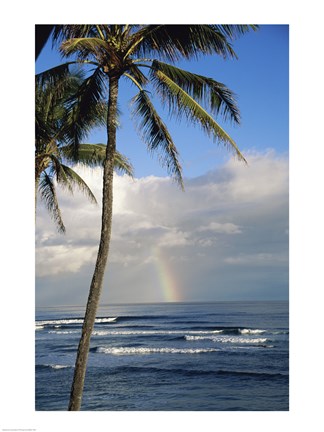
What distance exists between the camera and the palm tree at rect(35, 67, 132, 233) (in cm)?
624

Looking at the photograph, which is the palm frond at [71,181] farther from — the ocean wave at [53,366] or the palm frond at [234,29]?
the ocean wave at [53,366]

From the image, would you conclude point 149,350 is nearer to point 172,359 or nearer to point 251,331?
point 172,359

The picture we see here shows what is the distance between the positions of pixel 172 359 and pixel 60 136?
50.7ft

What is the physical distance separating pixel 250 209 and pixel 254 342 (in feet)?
22.4

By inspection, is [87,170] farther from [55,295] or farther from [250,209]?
[250,209]

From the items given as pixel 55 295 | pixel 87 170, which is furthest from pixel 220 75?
pixel 55 295

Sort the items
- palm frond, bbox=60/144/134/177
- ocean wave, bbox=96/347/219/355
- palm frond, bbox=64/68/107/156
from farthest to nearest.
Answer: ocean wave, bbox=96/347/219/355, palm frond, bbox=60/144/134/177, palm frond, bbox=64/68/107/156

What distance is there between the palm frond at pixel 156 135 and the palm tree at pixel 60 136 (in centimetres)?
54

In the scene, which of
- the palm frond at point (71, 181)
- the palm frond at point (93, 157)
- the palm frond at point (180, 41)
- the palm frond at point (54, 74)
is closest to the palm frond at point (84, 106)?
the palm frond at point (54, 74)

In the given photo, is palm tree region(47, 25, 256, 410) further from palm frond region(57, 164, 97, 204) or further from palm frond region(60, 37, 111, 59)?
palm frond region(57, 164, 97, 204)

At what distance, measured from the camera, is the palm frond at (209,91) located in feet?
18.7

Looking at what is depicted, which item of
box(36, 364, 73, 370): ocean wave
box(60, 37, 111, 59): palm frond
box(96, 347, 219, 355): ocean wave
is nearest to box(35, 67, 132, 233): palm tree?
box(60, 37, 111, 59): palm frond

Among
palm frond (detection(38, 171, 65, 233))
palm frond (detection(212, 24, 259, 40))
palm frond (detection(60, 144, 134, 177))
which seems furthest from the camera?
palm frond (detection(38, 171, 65, 233))
